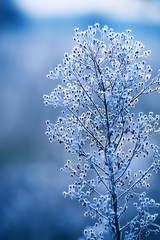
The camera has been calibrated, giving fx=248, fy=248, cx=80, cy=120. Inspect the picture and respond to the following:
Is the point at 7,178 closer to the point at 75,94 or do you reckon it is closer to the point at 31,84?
the point at 31,84

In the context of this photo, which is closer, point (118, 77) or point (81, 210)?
point (118, 77)

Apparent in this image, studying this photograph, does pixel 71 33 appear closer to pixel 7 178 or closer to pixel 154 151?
pixel 7 178

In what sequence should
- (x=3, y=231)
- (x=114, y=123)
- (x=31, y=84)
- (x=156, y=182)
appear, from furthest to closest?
(x=31, y=84), (x=156, y=182), (x=3, y=231), (x=114, y=123)

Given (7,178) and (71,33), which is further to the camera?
(71,33)

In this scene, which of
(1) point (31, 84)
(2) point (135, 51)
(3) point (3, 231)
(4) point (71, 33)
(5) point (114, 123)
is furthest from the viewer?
(4) point (71, 33)

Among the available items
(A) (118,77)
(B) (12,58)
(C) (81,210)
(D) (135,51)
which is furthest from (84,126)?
(B) (12,58)

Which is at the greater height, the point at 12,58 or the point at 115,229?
the point at 12,58

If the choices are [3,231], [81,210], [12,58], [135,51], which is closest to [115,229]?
[135,51]

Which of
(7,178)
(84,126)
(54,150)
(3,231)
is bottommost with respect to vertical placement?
(3,231)

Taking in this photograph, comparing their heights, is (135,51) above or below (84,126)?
Result: above
